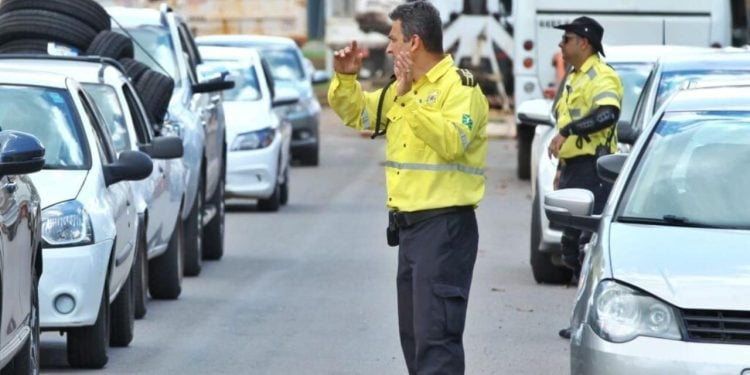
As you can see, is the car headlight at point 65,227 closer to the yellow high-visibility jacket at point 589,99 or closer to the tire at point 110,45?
the yellow high-visibility jacket at point 589,99

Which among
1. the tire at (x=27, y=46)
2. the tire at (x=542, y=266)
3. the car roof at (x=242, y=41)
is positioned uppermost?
the tire at (x=27, y=46)

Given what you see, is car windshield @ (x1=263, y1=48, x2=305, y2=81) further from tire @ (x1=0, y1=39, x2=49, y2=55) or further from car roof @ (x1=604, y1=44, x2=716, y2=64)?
tire @ (x1=0, y1=39, x2=49, y2=55)

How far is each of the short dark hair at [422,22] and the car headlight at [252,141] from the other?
1237 centimetres

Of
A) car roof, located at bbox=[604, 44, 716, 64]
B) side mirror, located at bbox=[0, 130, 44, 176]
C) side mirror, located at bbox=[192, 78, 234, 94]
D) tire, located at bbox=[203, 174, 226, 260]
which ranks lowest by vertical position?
tire, located at bbox=[203, 174, 226, 260]

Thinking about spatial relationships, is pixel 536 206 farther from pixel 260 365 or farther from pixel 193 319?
pixel 260 365

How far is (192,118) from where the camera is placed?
620 inches

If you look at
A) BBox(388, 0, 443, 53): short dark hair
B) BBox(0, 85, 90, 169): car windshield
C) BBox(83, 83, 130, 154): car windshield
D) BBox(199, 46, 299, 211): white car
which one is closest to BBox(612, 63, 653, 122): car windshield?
BBox(83, 83, 130, 154): car windshield

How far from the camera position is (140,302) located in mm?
12578

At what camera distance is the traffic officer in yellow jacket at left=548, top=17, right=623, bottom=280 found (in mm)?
11922

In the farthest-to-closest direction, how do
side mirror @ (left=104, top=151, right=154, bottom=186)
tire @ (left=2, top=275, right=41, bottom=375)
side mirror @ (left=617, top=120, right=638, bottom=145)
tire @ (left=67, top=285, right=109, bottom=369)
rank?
side mirror @ (left=617, top=120, right=638, bottom=145) < side mirror @ (left=104, top=151, right=154, bottom=186) < tire @ (left=67, top=285, right=109, bottom=369) < tire @ (left=2, top=275, right=41, bottom=375)

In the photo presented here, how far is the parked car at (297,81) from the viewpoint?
27.6 m

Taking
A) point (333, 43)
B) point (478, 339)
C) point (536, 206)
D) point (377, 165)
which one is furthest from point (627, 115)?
point (333, 43)

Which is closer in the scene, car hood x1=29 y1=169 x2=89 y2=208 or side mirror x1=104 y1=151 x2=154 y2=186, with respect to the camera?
car hood x1=29 y1=169 x2=89 y2=208

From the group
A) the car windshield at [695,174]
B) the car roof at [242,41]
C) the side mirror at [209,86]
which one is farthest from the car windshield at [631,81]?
the car roof at [242,41]
